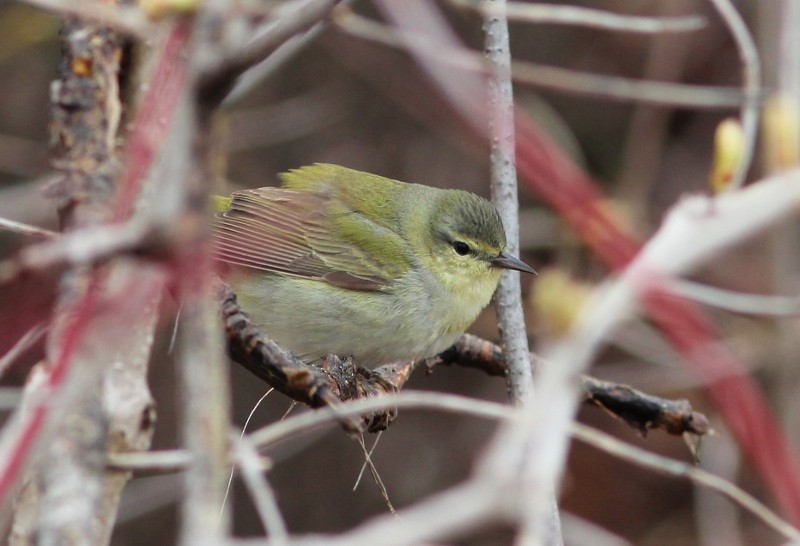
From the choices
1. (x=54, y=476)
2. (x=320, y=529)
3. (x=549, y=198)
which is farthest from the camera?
(x=320, y=529)

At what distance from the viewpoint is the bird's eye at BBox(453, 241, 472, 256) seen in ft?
15.3

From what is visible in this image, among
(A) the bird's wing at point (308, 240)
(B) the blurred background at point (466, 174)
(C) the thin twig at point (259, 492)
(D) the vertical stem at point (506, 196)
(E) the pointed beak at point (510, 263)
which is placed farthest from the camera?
(B) the blurred background at point (466, 174)

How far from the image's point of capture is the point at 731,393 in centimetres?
88

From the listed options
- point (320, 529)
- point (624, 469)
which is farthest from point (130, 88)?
point (624, 469)

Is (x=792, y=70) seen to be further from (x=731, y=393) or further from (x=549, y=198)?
(x=731, y=393)

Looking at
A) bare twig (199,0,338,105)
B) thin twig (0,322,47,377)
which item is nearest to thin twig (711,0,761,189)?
bare twig (199,0,338,105)

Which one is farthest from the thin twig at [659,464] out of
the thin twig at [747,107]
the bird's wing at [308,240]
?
the bird's wing at [308,240]

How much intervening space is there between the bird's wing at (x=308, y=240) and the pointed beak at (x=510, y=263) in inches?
20.1

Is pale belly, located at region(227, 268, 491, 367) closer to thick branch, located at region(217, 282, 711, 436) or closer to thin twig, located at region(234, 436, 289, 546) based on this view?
thick branch, located at region(217, 282, 711, 436)

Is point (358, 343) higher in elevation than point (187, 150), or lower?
lower

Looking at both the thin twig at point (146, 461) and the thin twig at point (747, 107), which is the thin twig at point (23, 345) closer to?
the thin twig at point (146, 461)

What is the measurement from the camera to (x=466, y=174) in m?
7.69

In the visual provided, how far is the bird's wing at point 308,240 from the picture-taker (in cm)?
461

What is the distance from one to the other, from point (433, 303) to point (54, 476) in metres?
3.17
